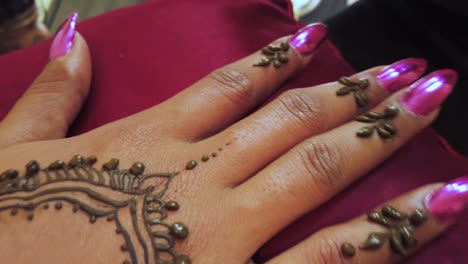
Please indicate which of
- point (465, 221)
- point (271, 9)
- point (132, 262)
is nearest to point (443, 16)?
point (271, 9)

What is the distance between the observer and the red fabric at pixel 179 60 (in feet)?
2.24

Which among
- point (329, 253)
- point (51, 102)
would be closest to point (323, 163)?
point (329, 253)

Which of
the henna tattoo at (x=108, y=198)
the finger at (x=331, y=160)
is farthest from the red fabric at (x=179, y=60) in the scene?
the henna tattoo at (x=108, y=198)

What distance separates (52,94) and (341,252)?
527mm

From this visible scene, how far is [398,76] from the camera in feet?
2.42

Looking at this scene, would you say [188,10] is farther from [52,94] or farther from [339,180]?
[339,180]

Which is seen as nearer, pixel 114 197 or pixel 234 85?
pixel 114 197

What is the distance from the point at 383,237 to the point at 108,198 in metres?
0.37

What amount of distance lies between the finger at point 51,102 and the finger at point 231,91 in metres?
0.15

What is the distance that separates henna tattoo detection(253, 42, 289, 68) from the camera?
782 mm

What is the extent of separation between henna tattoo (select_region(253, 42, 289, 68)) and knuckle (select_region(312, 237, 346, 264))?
31cm

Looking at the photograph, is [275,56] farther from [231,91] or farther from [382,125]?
[382,125]

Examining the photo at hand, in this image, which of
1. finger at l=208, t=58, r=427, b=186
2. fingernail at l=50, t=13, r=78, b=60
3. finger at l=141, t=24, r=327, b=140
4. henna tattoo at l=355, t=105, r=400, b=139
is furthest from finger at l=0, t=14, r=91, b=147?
henna tattoo at l=355, t=105, r=400, b=139

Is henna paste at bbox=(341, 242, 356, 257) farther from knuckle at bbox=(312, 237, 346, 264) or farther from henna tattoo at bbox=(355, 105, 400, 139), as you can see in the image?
henna tattoo at bbox=(355, 105, 400, 139)
